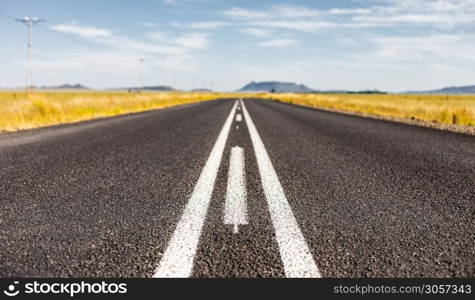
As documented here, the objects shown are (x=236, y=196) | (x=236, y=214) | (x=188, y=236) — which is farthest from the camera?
(x=236, y=196)

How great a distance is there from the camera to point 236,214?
315 cm

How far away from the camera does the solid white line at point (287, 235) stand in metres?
2.17

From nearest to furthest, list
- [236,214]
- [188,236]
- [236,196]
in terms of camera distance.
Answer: [188,236], [236,214], [236,196]

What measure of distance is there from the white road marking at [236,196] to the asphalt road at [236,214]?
0.02 m

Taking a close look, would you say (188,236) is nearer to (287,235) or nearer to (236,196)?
(287,235)

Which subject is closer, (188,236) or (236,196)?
(188,236)

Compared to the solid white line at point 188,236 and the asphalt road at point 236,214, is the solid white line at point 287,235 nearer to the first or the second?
the asphalt road at point 236,214

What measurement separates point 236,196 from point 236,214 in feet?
1.89

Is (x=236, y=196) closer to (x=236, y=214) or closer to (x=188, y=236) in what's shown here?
(x=236, y=214)

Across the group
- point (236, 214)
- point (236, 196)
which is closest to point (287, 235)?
point (236, 214)

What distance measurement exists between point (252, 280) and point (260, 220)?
3.15ft

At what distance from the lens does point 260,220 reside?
9.86 ft

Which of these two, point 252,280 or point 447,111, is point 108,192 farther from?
point 447,111

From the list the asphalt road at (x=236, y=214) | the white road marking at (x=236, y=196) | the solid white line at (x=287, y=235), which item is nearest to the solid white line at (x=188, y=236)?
the asphalt road at (x=236, y=214)
